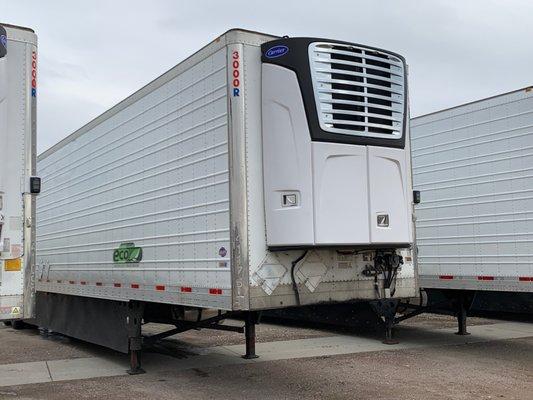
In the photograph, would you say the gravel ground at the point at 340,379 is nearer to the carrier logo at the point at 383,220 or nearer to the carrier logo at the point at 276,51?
the carrier logo at the point at 383,220

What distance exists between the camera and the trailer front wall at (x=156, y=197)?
6270 millimetres

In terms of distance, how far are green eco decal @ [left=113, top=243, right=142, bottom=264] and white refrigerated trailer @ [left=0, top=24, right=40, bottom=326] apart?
7.59 feet

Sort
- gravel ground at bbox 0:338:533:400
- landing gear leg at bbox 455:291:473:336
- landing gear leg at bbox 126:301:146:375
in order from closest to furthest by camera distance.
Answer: gravel ground at bbox 0:338:533:400 → landing gear leg at bbox 126:301:146:375 → landing gear leg at bbox 455:291:473:336

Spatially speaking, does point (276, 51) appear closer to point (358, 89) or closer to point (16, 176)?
point (358, 89)

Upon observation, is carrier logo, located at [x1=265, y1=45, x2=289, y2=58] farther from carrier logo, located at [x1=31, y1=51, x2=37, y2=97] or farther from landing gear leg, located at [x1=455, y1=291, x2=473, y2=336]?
landing gear leg, located at [x1=455, y1=291, x2=473, y2=336]

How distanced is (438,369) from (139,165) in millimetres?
4795

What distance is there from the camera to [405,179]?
6.51 metres

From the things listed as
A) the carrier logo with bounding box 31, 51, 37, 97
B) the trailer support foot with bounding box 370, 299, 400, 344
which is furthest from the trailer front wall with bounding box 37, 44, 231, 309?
the trailer support foot with bounding box 370, 299, 400, 344

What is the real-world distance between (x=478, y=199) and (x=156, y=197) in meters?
5.02

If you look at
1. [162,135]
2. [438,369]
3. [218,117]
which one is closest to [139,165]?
[162,135]

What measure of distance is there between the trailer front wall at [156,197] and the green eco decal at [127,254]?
1cm

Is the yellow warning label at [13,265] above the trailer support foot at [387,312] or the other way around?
above

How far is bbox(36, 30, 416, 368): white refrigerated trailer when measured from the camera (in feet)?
19.3

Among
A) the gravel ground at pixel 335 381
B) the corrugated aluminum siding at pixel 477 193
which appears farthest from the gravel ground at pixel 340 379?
the corrugated aluminum siding at pixel 477 193
